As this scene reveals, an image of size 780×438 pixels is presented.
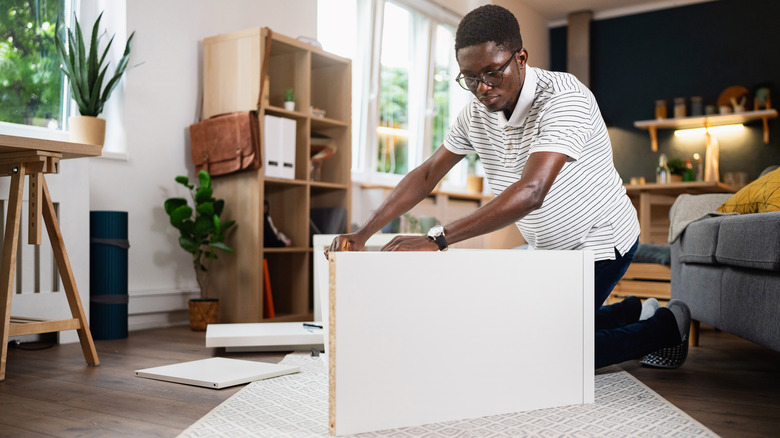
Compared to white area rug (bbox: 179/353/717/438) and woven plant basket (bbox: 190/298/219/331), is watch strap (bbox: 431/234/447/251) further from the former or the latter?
woven plant basket (bbox: 190/298/219/331)

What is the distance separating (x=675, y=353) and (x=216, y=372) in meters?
1.42

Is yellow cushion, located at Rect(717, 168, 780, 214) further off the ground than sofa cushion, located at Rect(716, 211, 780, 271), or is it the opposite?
yellow cushion, located at Rect(717, 168, 780, 214)

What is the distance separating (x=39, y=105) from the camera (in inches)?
124

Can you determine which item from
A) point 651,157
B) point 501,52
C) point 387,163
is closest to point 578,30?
point 651,157

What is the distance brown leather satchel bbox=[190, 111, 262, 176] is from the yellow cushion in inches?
79.4

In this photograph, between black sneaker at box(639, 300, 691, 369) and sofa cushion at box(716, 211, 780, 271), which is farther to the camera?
black sneaker at box(639, 300, 691, 369)

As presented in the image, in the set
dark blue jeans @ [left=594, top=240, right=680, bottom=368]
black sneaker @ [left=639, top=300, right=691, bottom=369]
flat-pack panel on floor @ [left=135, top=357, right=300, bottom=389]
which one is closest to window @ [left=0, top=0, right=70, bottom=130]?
flat-pack panel on floor @ [left=135, top=357, right=300, bottom=389]

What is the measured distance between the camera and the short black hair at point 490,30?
1604 millimetres

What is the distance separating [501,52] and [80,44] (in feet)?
6.82

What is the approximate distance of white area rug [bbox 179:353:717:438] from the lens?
1.40 m

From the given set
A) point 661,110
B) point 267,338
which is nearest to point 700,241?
point 267,338

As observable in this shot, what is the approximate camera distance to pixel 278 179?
11.2 ft

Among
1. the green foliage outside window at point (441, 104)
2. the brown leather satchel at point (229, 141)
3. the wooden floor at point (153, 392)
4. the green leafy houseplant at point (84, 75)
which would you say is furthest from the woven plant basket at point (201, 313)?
the green foliage outside window at point (441, 104)

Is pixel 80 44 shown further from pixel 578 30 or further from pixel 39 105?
pixel 578 30
